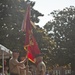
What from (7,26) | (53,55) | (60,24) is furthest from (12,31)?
(60,24)

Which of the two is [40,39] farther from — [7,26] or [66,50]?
[66,50]

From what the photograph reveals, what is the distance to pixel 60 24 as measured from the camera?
52562 millimetres

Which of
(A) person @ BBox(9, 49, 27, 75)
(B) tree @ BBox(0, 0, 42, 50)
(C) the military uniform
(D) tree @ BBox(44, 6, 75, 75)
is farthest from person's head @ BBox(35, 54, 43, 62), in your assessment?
(D) tree @ BBox(44, 6, 75, 75)

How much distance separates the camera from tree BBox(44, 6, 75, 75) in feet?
161

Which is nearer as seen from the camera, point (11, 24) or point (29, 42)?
point (29, 42)

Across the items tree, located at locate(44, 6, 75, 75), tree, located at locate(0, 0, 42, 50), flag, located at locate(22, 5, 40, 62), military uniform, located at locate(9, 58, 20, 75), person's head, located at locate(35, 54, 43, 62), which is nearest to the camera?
person's head, located at locate(35, 54, 43, 62)

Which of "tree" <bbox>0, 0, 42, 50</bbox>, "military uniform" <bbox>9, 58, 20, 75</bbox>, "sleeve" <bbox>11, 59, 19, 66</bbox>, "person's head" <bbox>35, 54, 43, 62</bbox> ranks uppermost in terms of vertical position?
"person's head" <bbox>35, 54, 43, 62</bbox>

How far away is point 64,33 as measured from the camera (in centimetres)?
5094

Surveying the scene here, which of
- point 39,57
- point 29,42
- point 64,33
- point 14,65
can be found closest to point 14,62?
point 14,65

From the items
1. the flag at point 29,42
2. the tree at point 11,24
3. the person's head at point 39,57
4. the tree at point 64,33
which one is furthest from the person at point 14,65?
the tree at point 64,33

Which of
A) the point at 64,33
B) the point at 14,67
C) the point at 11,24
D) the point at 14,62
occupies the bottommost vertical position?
the point at 64,33

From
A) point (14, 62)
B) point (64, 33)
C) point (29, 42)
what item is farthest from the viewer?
point (64, 33)

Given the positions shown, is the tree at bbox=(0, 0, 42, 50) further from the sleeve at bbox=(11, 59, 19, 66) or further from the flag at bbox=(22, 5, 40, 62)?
the sleeve at bbox=(11, 59, 19, 66)

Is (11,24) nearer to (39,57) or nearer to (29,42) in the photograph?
(29,42)
